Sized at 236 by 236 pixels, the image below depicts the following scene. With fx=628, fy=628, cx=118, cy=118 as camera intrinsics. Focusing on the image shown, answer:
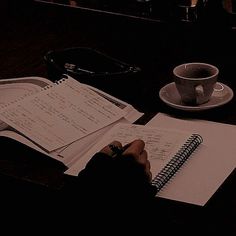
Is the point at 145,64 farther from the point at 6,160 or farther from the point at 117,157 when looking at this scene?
the point at 117,157

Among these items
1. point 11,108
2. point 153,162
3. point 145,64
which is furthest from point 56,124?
point 145,64

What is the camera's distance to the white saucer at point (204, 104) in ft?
4.53

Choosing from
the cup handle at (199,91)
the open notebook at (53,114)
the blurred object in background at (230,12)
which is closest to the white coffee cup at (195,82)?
the cup handle at (199,91)

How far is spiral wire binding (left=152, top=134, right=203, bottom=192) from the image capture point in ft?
3.64

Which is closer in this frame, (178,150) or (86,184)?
(86,184)

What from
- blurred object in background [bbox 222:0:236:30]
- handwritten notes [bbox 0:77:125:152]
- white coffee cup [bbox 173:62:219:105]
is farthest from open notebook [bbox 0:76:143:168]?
blurred object in background [bbox 222:0:236:30]

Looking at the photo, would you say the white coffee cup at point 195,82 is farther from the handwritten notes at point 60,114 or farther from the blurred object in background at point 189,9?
the blurred object in background at point 189,9

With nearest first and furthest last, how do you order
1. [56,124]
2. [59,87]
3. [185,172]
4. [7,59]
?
[185,172], [56,124], [59,87], [7,59]

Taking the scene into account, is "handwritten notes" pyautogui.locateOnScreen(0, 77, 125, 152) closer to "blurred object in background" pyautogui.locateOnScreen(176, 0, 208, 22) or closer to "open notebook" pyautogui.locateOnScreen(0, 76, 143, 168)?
"open notebook" pyautogui.locateOnScreen(0, 76, 143, 168)

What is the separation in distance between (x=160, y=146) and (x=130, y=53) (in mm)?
579

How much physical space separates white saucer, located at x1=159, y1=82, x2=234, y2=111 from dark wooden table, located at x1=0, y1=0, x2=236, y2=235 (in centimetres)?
2

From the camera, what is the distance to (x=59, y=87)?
1.45 m

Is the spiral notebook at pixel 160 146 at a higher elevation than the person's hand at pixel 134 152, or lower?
lower

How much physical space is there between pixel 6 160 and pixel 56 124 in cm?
14
